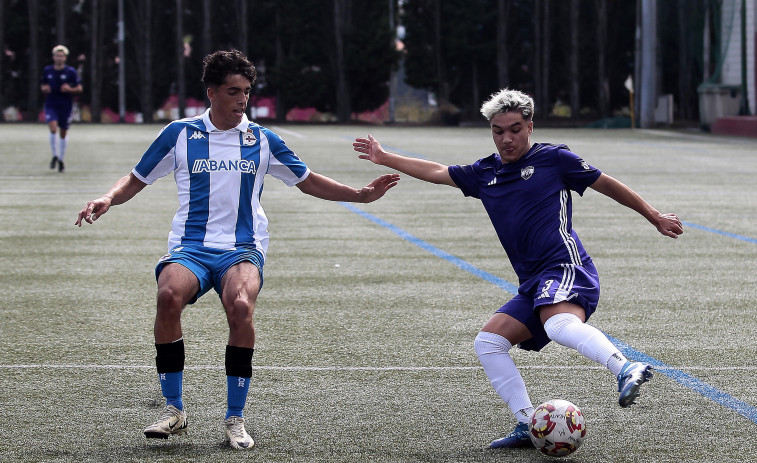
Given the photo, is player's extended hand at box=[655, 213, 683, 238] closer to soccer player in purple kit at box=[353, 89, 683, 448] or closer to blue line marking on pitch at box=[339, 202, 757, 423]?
soccer player in purple kit at box=[353, 89, 683, 448]

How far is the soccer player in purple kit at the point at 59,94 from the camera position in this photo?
22297mm

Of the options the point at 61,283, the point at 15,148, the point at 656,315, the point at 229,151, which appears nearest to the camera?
the point at 229,151

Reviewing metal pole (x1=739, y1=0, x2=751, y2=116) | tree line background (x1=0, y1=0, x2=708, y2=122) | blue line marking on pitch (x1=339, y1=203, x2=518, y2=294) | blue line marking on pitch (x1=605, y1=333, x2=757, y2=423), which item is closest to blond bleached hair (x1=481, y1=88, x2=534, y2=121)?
blue line marking on pitch (x1=605, y1=333, x2=757, y2=423)

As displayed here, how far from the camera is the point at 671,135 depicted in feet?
133

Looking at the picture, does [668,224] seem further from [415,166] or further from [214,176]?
[214,176]

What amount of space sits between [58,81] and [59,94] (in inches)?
17.0

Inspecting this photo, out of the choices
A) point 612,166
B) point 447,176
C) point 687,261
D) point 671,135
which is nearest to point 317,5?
point 671,135

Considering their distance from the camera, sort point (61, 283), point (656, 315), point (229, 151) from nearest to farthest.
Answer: point (229, 151)
point (656, 315)
point (61, 283)

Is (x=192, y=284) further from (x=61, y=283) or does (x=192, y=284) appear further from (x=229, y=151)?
(x=61, y=283)

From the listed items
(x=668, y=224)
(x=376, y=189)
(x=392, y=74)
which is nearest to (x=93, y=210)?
(x=376, y=189)

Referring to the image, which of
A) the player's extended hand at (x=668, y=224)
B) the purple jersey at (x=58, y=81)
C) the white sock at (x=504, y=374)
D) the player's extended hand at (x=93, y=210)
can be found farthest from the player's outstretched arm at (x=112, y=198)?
the purple jersey at (x=58, y=81)

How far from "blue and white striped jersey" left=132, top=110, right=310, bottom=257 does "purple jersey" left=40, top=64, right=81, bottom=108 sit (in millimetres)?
17393

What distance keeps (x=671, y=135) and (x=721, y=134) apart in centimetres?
210

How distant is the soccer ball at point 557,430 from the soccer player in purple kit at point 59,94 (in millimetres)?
18212
